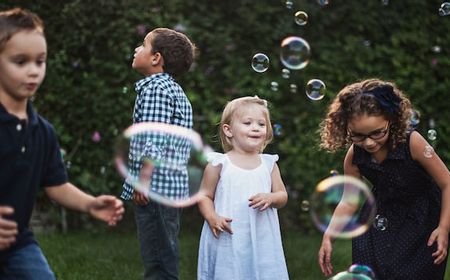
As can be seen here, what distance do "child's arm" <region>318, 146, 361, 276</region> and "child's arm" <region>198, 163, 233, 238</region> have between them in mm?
444

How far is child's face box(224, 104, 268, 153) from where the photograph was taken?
4379 millimetres

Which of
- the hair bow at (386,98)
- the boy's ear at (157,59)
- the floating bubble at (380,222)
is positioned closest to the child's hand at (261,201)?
the floating bubble at (380,222)

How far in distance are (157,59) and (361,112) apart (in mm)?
1195

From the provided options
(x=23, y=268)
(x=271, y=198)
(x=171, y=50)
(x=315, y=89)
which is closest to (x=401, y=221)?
(x=271, y=198)

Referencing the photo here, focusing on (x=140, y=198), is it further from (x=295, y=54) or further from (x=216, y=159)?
(x=295, y=54)

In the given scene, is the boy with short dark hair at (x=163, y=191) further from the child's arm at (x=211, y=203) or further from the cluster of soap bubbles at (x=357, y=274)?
the cluster of soap bubbles at (x=357, y=274)

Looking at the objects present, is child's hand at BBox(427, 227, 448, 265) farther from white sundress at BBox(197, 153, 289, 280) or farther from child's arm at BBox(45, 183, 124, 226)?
child's arm at BBox(45, 183, 124, 226)

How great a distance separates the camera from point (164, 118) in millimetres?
4496

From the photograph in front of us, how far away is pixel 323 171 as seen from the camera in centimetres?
768

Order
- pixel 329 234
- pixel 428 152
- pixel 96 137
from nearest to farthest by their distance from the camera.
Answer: pixel 428 152
pixel 329 234
pixel 96 137

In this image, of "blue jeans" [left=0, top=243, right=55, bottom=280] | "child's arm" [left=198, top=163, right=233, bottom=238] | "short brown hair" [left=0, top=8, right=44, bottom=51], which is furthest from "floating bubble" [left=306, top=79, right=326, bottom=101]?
"blue jeans" [left=0, top=243, right=55, bottom=280]

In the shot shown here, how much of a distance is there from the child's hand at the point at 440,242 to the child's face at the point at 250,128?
0.95 m

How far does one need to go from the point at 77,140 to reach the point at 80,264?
1.76 m

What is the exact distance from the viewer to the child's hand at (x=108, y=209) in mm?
3201
